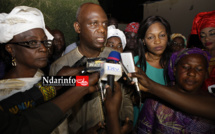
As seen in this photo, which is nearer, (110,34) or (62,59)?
(62,59)

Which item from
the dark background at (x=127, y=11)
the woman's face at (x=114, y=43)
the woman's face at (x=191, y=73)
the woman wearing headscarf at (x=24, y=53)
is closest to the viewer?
the woman wearing headscarf at (x=24, y=53)

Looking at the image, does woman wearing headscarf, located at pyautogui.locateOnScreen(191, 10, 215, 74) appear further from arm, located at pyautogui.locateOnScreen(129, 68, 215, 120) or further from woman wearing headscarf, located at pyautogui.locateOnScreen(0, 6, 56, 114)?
woman wearing headscarf, located at pyautogui.locateOnScreen(0, 6, 56, 114)

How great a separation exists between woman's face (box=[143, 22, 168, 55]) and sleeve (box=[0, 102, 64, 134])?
A: 5.21 feet

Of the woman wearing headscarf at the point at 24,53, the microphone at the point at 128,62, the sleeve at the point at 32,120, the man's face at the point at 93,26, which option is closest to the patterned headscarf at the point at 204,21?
Answer: the man's face at the point at 93,26

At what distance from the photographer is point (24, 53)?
1.23 meters

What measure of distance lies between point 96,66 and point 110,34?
87.5 inches

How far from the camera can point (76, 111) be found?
154 cm

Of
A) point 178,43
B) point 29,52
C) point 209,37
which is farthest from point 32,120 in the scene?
point 178,43

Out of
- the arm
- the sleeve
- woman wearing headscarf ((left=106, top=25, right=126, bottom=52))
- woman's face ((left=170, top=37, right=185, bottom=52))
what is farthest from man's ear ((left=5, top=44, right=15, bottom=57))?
woman's face ((left=170, top=37, right=185, bottom=52))

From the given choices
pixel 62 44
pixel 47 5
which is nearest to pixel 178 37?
pixel 62 44

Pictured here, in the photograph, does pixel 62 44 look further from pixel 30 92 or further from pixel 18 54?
pixel 30 92

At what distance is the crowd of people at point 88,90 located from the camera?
88 cm

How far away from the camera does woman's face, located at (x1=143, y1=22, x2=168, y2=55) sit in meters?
1.85

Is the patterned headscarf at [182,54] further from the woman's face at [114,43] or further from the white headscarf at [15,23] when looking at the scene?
the white headscarf at [15,23]
